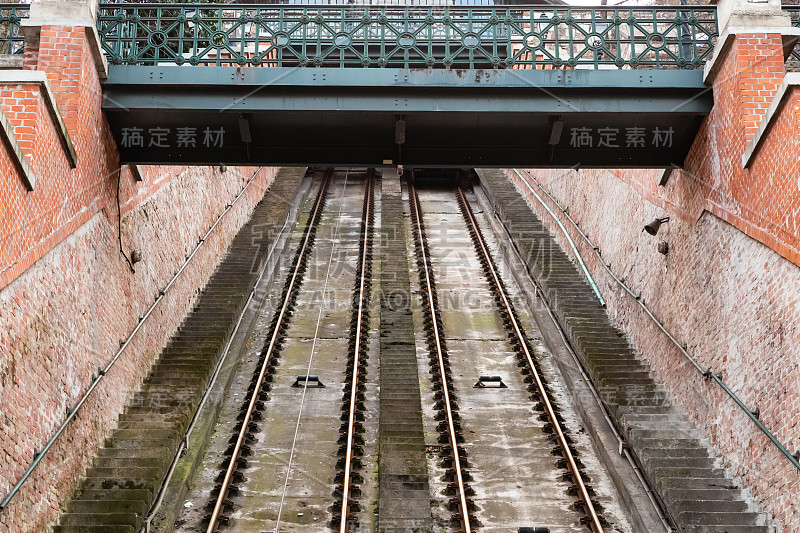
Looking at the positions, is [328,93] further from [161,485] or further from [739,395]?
[739,395]

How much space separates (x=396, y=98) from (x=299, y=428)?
16.5 feet

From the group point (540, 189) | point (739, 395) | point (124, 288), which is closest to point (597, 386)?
point (739, 395)

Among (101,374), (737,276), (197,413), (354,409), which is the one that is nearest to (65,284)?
(101,374)

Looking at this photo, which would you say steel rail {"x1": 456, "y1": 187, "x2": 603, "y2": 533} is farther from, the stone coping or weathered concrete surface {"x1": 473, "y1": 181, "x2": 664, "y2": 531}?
the stone coping

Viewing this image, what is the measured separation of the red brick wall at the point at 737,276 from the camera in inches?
334

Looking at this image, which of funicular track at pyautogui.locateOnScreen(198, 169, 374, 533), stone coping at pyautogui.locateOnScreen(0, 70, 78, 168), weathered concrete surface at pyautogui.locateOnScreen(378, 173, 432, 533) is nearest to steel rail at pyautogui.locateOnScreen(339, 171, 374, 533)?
funicular track at pyautogui.locateOnScreen(198, 169, 374, 533)

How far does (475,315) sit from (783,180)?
354 inches

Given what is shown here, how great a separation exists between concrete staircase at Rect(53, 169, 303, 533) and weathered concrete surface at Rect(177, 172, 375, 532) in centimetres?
Result: 63

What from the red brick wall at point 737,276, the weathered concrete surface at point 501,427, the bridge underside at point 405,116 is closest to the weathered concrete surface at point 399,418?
the weathered concrete surface at point 501,427

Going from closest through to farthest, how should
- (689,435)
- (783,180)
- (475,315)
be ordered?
(783,180) → (689,435) → (475,315)

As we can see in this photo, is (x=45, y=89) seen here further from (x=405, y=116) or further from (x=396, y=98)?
(x=405, y=116)

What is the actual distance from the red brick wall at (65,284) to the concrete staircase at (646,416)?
680 centimetres

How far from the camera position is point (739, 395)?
9633 mm

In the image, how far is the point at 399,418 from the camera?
470 inches
